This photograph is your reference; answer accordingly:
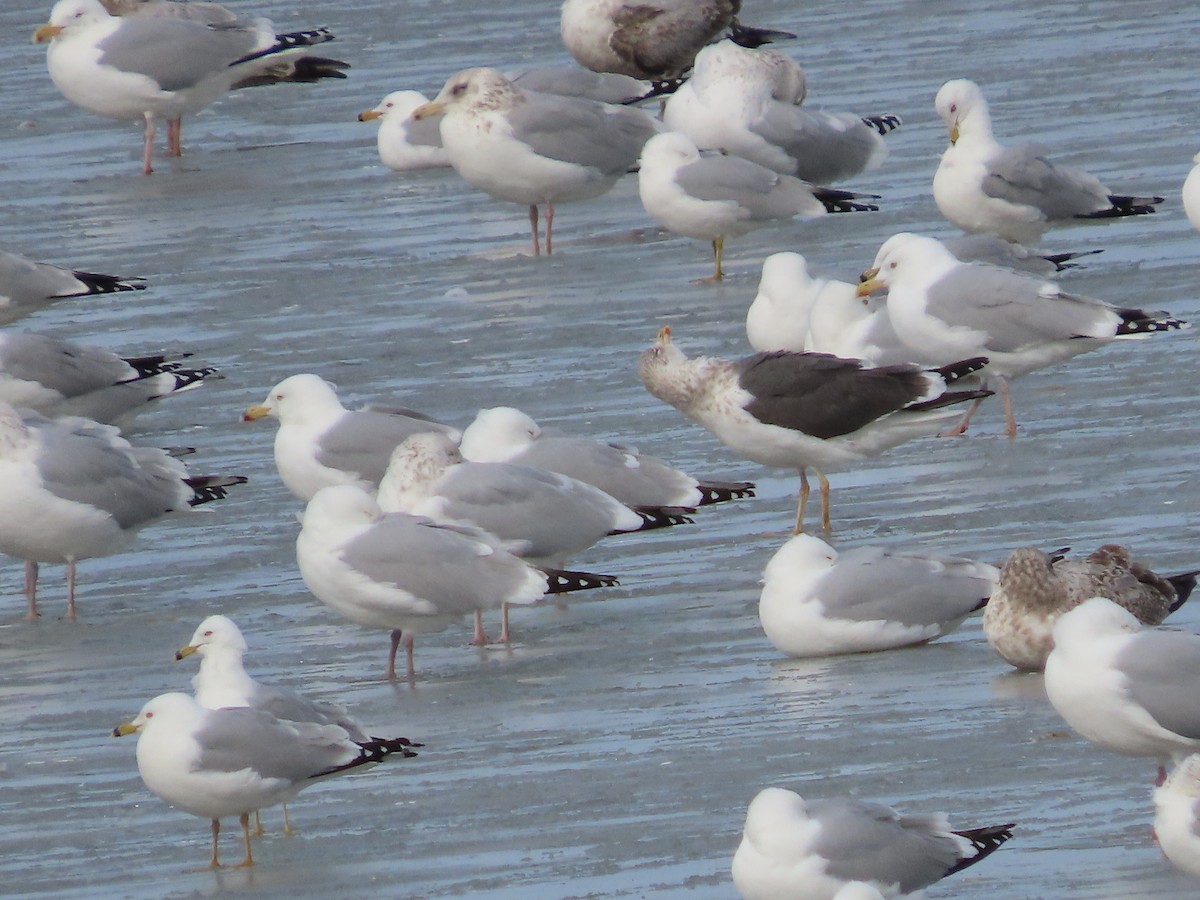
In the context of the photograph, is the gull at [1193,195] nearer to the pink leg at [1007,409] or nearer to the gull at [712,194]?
the gull at [712,194]

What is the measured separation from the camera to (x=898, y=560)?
23.8 feet

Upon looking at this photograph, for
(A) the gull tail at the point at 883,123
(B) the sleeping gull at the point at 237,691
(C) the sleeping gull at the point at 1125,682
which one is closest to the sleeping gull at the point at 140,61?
(A) the gull tail at the point at 883,123

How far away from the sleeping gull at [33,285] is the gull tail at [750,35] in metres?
5.84

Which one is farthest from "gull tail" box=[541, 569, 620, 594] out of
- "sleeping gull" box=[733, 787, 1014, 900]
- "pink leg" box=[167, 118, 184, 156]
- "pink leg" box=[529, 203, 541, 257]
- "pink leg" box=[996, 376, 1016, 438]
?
"pink leg" box=[167, 118, 184, 156]

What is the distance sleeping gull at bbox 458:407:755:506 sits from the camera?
27.3 feet

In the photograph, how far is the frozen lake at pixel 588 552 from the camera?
20.2ft

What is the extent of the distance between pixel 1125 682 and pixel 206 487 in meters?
4.03

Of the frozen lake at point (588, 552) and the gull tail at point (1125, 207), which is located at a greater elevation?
the gull tail at point (1125, 207)

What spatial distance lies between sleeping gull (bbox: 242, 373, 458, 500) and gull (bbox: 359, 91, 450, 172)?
5.69m

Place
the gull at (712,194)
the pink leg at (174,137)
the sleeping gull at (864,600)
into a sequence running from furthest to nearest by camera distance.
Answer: the pink leg at (174,137), the gull at (712,194), the sleeping gull at (864,600)

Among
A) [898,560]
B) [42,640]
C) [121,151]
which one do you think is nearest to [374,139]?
[121,151]

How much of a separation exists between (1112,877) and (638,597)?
2.90m

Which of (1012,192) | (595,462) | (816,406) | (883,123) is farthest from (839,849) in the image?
(883,123)

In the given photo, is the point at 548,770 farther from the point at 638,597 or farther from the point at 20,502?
the point at 20,502
